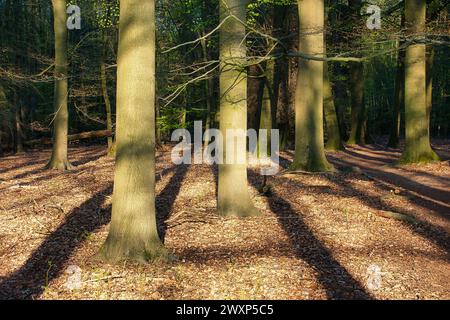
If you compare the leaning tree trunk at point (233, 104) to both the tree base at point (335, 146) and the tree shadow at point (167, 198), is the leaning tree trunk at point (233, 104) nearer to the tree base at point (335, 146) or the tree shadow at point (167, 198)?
the tree shadow at point (167, 198)

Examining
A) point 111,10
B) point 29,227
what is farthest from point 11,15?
point 29,227

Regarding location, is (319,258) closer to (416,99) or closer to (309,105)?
(309,105)

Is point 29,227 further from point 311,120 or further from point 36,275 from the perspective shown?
point 311,120

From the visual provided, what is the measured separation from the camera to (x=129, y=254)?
7.32 metres

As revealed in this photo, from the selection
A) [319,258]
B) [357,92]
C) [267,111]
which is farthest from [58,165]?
[357,92]

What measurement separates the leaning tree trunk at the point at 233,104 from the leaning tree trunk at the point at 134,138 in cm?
293

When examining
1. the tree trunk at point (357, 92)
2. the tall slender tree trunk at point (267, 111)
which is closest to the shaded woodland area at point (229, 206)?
the tall slender tree trunk at point (267, 111)

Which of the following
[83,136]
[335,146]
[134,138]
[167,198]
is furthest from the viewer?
[83,136]

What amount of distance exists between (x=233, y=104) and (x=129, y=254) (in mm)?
4110

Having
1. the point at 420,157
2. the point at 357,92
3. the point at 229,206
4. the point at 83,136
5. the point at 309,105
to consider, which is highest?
the point at 357,92

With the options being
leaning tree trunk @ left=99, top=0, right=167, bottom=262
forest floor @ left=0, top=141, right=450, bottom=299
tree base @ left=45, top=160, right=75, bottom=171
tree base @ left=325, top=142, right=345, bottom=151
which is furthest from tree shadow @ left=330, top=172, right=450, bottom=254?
tree base @ left=325, top=142, right=345, bottom=151

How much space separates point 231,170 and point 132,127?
356 cm

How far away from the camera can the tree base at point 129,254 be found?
7.29m

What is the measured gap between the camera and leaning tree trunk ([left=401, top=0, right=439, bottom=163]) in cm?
1803
